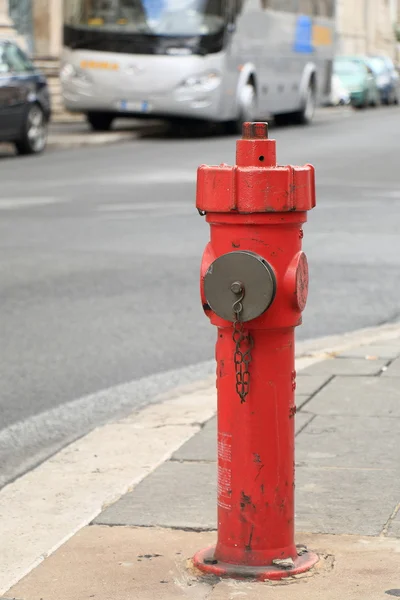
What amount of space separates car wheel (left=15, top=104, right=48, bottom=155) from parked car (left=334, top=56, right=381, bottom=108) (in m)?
19.9

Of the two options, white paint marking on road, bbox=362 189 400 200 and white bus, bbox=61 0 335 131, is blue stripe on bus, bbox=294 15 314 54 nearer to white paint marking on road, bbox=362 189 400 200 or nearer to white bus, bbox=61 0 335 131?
white bus, bbox=61 0 335 131

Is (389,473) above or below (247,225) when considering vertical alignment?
below

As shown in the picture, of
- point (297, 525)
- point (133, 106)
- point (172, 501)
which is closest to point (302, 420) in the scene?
point (172, 501)

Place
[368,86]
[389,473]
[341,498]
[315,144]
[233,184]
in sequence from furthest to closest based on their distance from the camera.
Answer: [368,86] < [315,144] < [389,473] < [341,498] < [233,184]

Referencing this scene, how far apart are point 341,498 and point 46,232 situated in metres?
7.83

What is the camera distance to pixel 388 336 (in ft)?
24.7

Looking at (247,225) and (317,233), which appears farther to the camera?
(317,233)

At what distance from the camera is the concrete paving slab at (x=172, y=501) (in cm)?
427

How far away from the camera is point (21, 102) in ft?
67.1

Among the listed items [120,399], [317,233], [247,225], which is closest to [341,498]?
[247,225]

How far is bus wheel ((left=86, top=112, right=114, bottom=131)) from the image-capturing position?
26656 millimetres

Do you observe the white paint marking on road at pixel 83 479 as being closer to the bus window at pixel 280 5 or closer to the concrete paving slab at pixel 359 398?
the concrete paving slab at pixel 359 398

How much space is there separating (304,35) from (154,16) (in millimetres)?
5968

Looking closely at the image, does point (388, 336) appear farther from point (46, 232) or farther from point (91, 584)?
point (46, 232)
